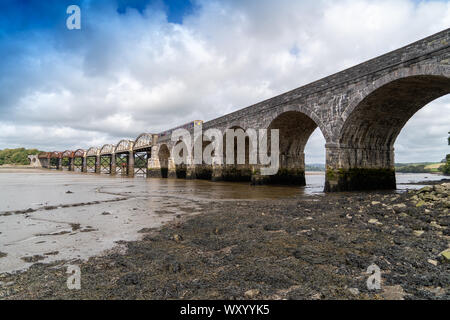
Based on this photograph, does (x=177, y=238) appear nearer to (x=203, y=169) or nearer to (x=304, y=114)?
(x=304, y=114)

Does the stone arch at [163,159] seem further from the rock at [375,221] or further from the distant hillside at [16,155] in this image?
the distant hillside at [16,155]

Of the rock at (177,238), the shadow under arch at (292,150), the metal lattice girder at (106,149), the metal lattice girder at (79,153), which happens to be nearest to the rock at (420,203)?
the rock at (177,238)

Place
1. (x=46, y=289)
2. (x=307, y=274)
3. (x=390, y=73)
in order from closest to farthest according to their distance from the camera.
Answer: (x=46, y=289), (x=307, y=274), (x=390, y=73)

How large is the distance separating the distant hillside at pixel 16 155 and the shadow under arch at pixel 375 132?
4998 inches

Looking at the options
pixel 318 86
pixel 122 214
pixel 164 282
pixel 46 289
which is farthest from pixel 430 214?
pixel 318 86

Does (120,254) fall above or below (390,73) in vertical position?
below

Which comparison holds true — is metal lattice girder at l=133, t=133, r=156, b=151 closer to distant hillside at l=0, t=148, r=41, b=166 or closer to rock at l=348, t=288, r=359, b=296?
rock at l=348, t=288, r=359, b=296

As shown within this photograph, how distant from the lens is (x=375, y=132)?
597 inches

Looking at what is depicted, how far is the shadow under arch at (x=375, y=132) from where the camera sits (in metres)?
12.4

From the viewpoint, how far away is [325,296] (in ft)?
8.10

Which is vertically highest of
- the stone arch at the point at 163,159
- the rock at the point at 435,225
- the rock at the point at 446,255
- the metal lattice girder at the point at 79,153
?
the metal lattice girder at the point at 79,153

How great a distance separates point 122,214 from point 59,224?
5.36 ft
